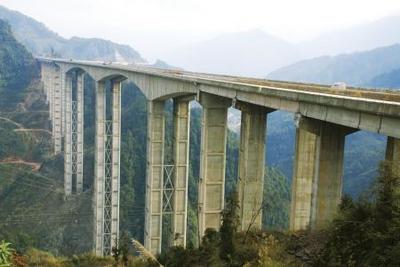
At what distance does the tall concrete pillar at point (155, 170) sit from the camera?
37188 millimetres

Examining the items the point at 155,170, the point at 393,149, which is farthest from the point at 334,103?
the point at 155,170

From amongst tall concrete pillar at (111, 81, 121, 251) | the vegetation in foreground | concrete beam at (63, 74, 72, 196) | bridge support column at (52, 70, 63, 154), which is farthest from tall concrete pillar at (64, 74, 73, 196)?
the vegetation in foreground

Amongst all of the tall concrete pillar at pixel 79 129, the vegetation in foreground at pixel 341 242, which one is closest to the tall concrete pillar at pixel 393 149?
the vegetation in foreground at pixel 341 242

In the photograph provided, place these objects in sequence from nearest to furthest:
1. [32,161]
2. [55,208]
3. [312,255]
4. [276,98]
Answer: [312,255] → [276,98] → [55,208] → [32,161]

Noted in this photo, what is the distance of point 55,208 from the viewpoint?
69312 mm

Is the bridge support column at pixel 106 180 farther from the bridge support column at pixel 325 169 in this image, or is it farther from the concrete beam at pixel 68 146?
the bridge support column at pixel 325 169

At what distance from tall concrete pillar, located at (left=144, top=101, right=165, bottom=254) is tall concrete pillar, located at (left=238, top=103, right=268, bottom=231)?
13269 millimetres

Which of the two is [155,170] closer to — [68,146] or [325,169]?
[325,169]

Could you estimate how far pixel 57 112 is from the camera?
3169 inches

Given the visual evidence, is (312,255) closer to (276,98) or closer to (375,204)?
(375,204)

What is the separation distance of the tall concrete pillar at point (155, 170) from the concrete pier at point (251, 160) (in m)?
13.3

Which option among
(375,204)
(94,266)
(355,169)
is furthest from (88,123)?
(375,204)

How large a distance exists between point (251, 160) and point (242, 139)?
121 cm

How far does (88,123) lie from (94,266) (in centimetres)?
7835
